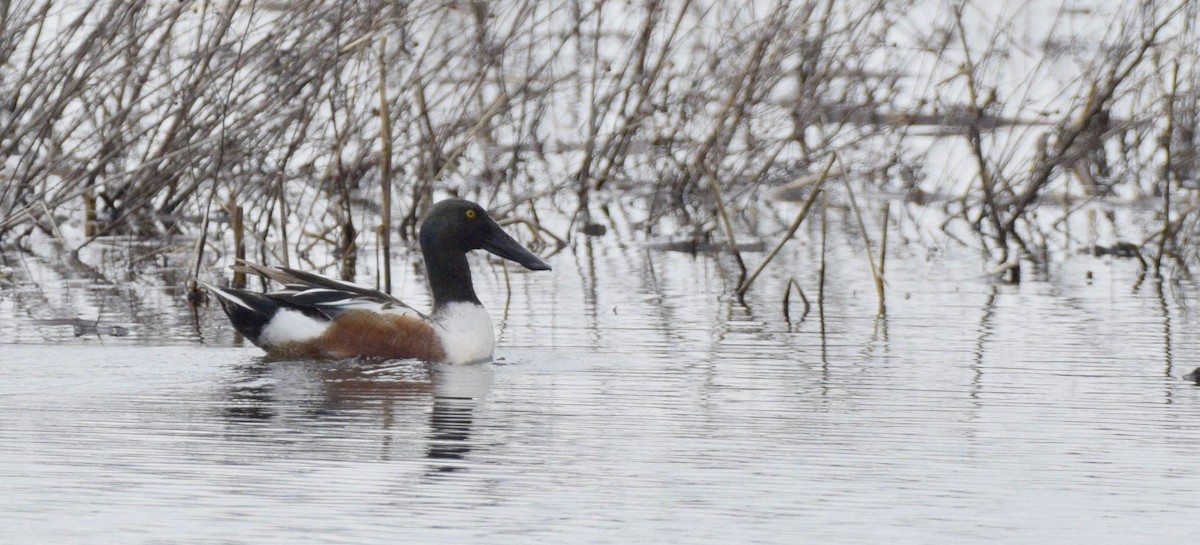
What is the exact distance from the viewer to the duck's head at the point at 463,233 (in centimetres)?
801

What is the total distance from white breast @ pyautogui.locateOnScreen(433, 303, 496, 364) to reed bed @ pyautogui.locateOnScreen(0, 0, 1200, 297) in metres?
1.30

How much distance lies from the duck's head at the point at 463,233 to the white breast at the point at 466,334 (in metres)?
0.48

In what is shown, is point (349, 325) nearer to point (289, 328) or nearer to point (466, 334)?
point (289, 328)

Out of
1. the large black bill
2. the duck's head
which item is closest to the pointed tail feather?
the duck's head

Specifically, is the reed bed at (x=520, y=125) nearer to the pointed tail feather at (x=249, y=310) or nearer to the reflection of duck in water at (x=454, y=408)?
the pointed tail feather at (x=249, y=310)

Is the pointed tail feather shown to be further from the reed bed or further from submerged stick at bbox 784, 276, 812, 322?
submerged stick at bbox 784, 276, 812, 322

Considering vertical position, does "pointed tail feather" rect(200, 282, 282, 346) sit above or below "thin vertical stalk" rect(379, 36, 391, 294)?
below

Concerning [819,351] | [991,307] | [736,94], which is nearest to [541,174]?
[736,94]

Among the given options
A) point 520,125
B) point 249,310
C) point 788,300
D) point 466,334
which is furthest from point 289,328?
point 520,125

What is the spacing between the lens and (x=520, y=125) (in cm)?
1280

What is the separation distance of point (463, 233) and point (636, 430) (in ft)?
7.64

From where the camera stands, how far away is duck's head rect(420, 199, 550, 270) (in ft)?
26.3

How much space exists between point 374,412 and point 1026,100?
6.41 metres

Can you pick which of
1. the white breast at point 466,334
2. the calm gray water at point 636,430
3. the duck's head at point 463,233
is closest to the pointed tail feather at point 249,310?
the calm gray water at point 636,430
